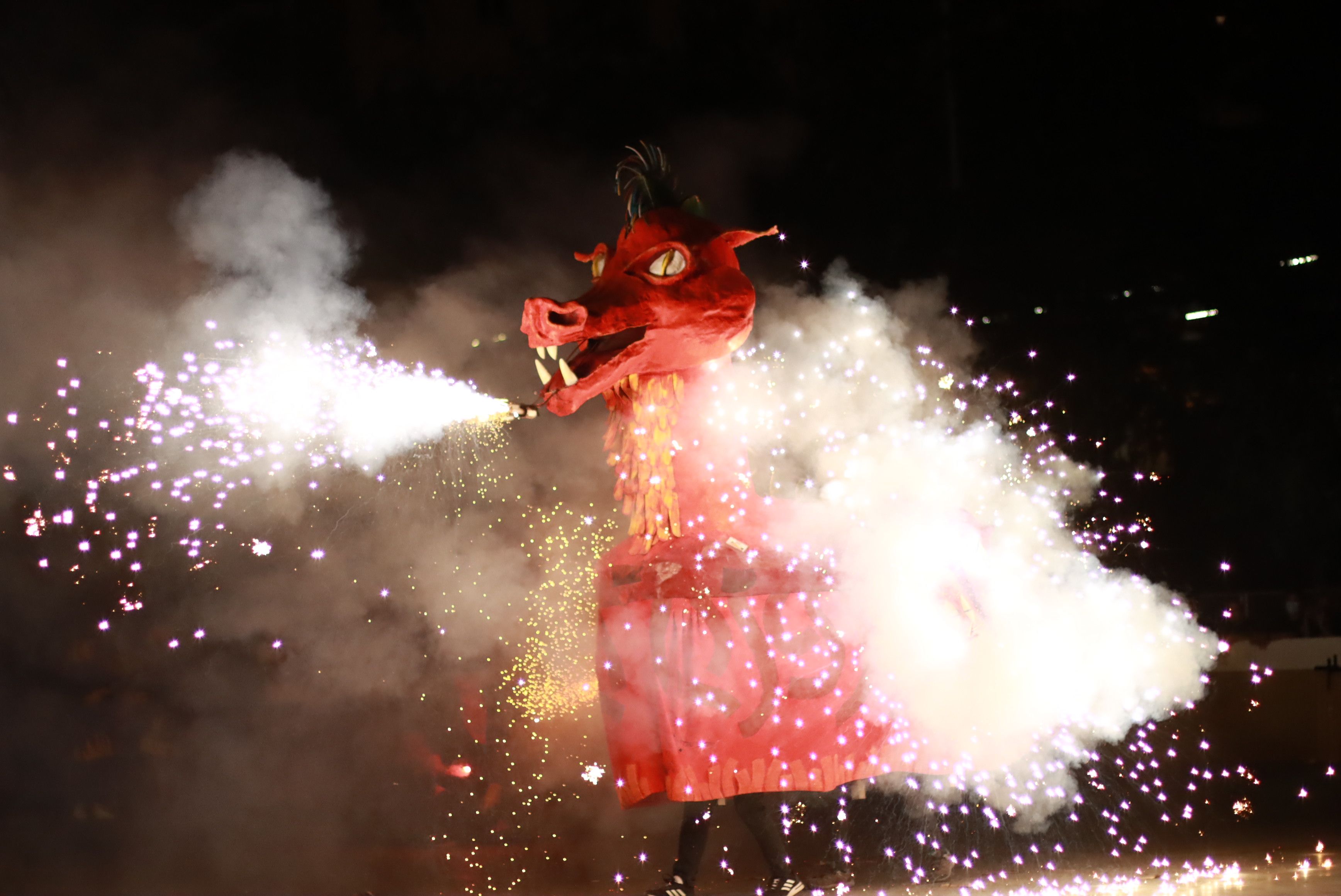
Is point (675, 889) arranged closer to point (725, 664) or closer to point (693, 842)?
point (693, 842)

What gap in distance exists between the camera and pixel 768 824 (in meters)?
3.29

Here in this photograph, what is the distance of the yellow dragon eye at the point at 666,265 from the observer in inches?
126

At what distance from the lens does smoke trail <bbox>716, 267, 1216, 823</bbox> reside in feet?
11.1

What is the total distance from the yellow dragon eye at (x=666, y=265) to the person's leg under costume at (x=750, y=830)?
67.3 inches

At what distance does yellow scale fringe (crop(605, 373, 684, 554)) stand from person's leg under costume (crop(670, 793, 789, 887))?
89 cm

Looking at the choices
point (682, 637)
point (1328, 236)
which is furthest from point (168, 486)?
point (1328, 236)

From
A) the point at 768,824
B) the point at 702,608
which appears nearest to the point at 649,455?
the point at 702,608

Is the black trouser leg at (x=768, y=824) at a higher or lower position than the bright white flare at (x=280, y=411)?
lower

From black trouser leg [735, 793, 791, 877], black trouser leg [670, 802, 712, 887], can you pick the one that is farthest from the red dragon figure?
black trouser leg [670, 802, 712, 887]

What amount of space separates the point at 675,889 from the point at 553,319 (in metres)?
1.90

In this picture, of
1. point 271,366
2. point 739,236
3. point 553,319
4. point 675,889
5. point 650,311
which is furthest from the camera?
point 271,366

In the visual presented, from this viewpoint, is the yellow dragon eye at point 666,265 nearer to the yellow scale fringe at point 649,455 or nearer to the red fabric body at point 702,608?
the red fabric body at point 702,608

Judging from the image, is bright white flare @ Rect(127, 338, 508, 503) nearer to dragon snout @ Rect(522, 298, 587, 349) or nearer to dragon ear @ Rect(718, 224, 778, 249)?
dragon snout @ Rect(522, 298, 587, 349)

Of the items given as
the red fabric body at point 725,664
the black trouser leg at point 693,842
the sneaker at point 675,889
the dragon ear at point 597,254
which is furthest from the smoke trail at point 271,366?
the sneaker at point 675,889
